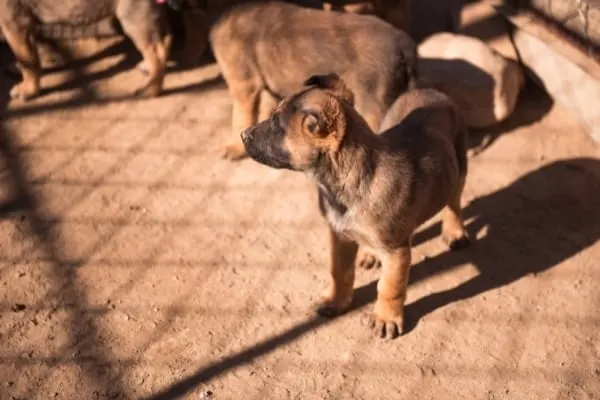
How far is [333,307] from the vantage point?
4.23 m

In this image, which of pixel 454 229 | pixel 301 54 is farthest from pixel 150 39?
pixel 454 229

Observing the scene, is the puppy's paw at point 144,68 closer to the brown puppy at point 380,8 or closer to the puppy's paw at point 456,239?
the brown puppy at point 380,8

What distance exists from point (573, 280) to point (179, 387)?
2.41 metres

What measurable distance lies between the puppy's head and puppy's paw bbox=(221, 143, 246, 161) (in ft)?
6.03

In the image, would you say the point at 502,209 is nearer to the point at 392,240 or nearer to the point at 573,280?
the point at 573,280

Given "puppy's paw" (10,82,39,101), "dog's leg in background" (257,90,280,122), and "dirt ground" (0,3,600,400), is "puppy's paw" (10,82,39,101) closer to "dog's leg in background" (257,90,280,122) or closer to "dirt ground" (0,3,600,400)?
"dirt ground" (0,3,600,400)

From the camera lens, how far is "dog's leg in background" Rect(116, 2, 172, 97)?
18.7 ft

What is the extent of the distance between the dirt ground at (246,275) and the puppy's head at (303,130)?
Result: 47.1 inches

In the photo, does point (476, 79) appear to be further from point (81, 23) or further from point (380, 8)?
point (81, 23)

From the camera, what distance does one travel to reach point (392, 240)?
12.0 ft

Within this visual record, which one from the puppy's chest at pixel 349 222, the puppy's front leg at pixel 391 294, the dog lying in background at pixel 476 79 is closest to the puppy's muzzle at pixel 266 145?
the puppy's chest at pixel 349 222

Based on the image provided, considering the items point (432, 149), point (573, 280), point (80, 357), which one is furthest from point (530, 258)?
point (80, 357)

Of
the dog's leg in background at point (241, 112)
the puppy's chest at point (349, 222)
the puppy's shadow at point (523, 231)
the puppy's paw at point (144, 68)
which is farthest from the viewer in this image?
the puppy's paw at point (144, 68)

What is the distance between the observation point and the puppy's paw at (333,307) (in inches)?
167
